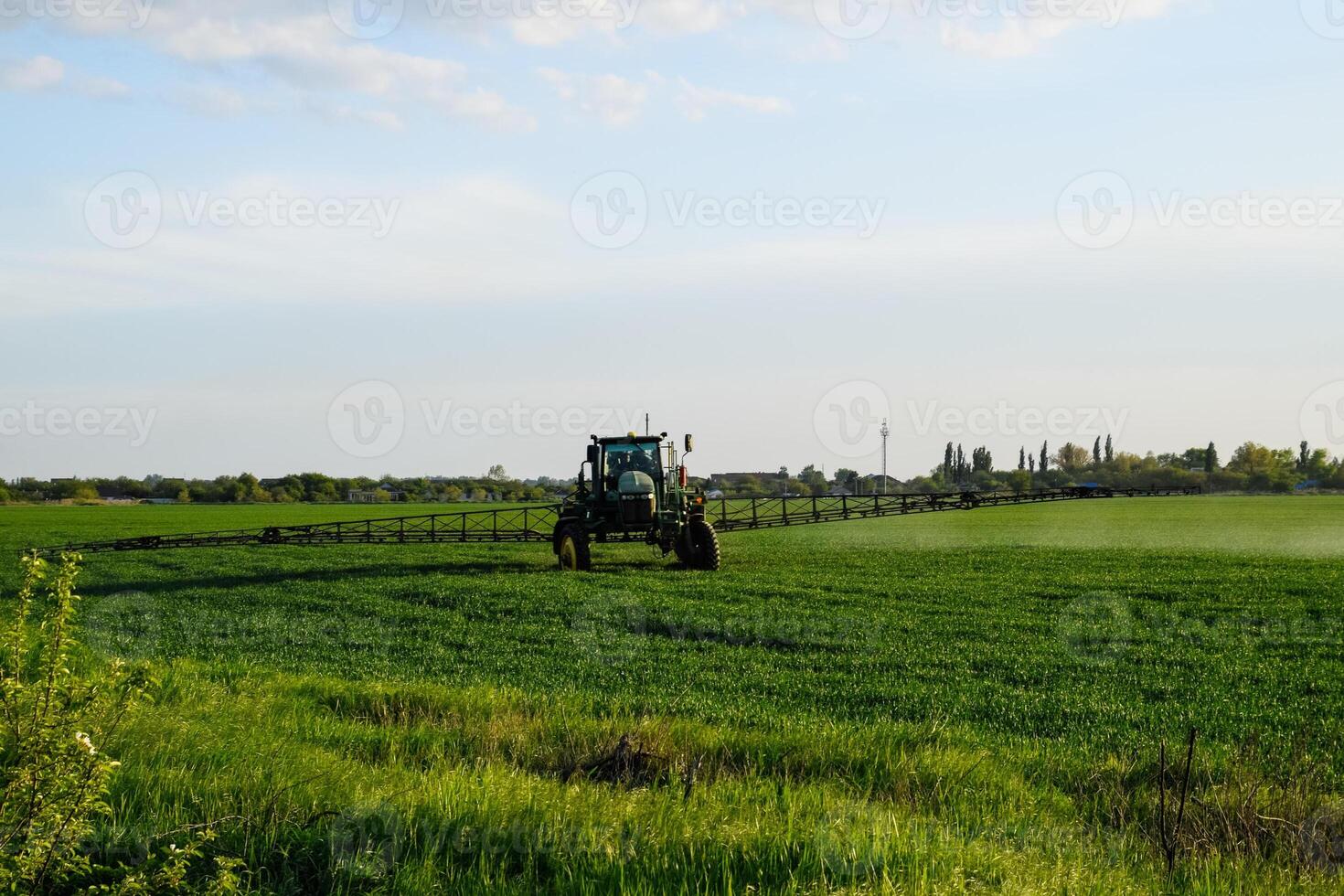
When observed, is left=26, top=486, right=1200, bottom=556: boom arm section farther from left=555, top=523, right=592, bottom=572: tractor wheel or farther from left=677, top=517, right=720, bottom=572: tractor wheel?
left=677, top=517, right=720, bottom=572: tractor wheel

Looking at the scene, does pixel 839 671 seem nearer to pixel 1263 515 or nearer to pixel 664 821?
pixel 664 821

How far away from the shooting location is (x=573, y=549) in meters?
28.5

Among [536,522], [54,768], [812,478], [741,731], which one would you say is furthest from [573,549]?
[812,478]

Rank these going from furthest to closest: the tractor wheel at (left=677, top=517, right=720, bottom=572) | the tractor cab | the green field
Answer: the tractor wheel at (left=677, top=517, right=720, bottom=572), the tractor cab, the green field

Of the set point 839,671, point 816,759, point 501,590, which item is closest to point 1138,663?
point 839,671

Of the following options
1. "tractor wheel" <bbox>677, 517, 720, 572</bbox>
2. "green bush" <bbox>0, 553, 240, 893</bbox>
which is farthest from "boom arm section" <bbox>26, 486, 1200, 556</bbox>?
"green bush" <bbox>0, 553, 240, 893</bbox>

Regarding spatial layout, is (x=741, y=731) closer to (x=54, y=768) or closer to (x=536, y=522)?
(x=54, y=768)

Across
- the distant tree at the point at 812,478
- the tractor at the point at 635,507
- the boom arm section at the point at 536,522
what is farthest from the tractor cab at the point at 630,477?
the distant tree at the point at 812,478

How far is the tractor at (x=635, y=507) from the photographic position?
27.5 meters

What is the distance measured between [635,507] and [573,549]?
2430 millimetres

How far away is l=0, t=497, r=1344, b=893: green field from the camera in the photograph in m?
5.63

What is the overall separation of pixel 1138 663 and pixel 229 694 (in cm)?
1180

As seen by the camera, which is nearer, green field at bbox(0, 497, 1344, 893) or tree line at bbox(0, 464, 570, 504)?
green field at bbox(0, 497, 1344, 893)

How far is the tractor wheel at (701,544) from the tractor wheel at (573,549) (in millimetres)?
2738
